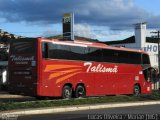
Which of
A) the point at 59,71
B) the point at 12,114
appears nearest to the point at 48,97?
the point at 59,71

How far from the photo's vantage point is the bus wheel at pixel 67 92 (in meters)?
27.3

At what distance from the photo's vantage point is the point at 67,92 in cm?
2756

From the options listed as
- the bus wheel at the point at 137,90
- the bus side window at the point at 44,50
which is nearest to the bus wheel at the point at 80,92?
the bus side window at the point at 44,50

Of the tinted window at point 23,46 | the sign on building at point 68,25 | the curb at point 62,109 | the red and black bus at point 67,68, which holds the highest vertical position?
the sign on building at point 68,25

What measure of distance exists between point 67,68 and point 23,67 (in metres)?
2.77

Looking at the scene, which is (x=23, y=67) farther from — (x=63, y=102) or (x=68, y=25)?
(x=68, y=25)

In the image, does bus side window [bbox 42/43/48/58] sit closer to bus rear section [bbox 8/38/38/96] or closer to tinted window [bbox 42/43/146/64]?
tinted window [bbox 42/43/146/64]

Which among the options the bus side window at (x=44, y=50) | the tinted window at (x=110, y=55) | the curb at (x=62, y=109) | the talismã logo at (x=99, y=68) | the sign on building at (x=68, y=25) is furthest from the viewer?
the sign on building at (x=68, y=25)

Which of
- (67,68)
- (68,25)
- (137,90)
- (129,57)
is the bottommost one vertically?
(137,90)

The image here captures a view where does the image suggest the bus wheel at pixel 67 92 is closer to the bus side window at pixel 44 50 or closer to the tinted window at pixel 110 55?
the bus side window at pixel 44 50

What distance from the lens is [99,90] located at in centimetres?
3044

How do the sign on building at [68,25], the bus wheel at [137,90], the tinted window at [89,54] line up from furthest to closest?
the sign on building at [68,25]
the bus wheel at [137,90]
the tinted window at [89,54]

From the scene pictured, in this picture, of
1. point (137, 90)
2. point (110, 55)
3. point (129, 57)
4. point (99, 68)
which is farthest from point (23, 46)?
point (137, 90)

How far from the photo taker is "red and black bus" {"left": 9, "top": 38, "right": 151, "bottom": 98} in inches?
1011
